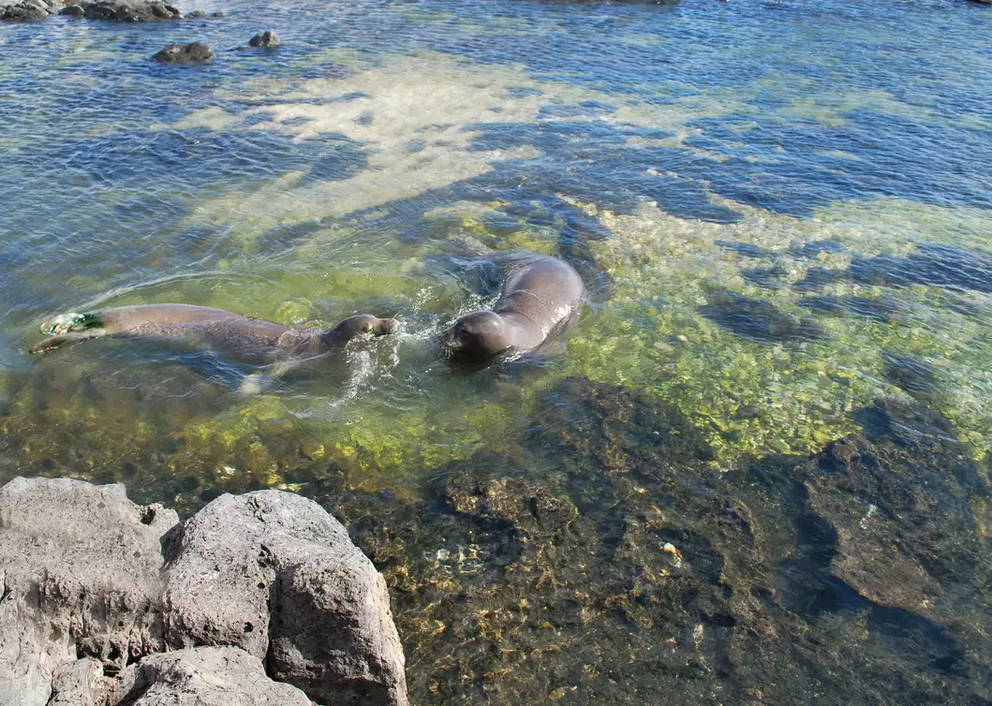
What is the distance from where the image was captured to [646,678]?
17.4 feet

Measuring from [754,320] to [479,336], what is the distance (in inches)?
144

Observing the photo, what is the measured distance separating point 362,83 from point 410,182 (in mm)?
6645

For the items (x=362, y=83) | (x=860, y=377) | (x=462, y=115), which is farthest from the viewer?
(x=362, y=83)

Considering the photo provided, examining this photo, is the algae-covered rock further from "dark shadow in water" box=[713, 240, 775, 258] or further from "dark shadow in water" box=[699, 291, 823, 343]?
"dark shadow in water" box=[713, 240, 775, 258]

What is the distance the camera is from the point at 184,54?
803 inches

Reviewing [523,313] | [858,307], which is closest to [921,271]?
[858,307]

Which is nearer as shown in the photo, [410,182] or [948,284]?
[948,284]

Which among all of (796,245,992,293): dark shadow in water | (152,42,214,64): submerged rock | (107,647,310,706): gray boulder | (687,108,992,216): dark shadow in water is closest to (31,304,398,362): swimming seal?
(107,647,310,706): gray boulder

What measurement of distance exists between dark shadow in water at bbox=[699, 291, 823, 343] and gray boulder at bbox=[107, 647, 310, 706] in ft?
23.0

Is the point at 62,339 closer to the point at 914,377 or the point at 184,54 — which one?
the point at 914,377

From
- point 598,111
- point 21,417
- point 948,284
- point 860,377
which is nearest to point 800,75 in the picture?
point 598,111

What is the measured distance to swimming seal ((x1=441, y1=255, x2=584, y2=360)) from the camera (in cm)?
859

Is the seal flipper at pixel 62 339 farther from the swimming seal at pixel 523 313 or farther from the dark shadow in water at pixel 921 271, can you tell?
the dark shadow in water at pixel 921 271

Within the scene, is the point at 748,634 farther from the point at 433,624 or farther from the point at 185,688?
the point at 185,688
